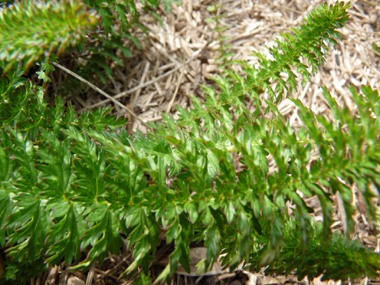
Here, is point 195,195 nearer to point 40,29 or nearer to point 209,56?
point 40,29

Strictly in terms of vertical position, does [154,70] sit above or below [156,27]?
below

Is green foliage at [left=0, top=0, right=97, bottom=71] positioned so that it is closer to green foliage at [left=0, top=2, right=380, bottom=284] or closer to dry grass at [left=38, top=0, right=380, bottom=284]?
green foliage at [left=0, top=2, right=380, bottom=284]

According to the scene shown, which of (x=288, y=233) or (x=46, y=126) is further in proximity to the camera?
(x=46, y=126)

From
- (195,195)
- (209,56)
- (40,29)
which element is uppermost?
(40,29)

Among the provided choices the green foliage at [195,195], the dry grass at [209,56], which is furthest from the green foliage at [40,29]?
the dry grass at [209,56]

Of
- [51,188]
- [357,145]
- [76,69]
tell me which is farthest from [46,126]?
[357,145]

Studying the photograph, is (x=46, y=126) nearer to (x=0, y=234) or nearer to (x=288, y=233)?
(x=0, y=234)

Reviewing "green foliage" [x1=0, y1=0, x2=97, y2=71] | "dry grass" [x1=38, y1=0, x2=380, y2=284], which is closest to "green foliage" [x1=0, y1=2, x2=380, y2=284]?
"green foliage" [x1=0, y1=0, x2=97, y2=71]

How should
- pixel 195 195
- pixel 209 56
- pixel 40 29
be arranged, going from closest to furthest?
1. pixel 40 29
2. pixel 195 195
3. pixel 209 56

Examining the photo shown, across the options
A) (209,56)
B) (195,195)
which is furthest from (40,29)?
(209,56)
